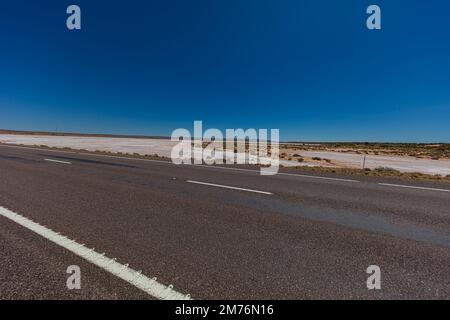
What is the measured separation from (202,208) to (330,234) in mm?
2663

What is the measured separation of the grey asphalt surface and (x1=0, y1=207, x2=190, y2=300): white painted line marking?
8cm

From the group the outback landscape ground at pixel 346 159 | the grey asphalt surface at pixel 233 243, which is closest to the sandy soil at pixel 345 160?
the outback landscape ground at pixel 346 159

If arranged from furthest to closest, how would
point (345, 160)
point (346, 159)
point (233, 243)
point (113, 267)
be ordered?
point (346, 159)
point (345, 160)
point (233, 243)
point (113, 267)

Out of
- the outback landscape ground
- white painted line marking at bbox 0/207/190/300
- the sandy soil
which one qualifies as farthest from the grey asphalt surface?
the sandy soil

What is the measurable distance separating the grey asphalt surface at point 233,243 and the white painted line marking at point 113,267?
81 mm

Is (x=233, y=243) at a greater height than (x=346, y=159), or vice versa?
(x=346, y=159)

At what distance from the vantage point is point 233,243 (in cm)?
388

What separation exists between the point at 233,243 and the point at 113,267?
1.66 metres

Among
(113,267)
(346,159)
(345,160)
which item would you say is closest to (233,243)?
(113,267)

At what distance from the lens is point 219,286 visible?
274 centimetres

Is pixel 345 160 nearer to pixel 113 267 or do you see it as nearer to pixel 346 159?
pixel 346 159
